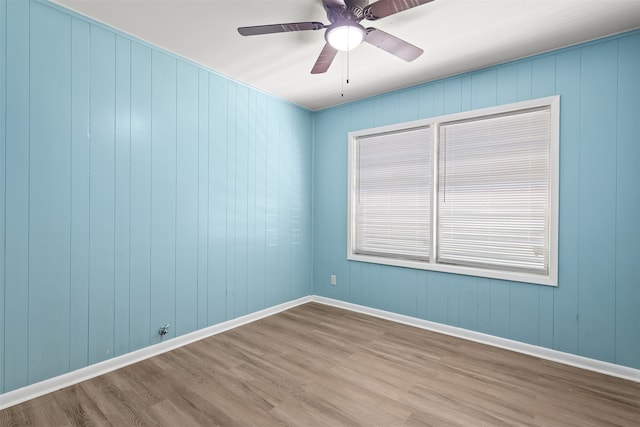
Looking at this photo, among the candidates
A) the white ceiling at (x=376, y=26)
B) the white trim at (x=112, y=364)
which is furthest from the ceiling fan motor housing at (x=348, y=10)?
the white trim at (x=112, y=364)

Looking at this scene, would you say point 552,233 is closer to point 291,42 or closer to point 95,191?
point 291,42

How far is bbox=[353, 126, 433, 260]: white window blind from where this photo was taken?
11.3ft

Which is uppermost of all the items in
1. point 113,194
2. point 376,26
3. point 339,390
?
point 376,26

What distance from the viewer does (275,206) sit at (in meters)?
3.83

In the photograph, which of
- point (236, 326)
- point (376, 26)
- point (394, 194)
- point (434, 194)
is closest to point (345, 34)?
point (376, 26)

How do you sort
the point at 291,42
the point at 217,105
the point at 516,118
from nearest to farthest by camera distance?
the point at 291,42 → the point at 516,118 → the point at 217,105

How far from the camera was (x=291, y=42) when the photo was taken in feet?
8.39

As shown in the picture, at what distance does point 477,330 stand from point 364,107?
108 inches

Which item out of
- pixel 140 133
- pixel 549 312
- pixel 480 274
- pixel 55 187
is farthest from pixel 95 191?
pixel 549 312

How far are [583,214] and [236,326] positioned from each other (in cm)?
336

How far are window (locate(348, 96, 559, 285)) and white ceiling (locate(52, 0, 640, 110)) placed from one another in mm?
518

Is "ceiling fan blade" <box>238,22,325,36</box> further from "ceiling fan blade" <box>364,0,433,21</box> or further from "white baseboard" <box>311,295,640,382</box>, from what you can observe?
"white baseboard" <box>311,295,640,382</box>

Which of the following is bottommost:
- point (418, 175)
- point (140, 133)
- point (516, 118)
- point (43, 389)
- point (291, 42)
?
point (43, 389)

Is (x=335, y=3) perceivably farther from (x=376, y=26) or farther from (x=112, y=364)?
(x=112, y=364)
